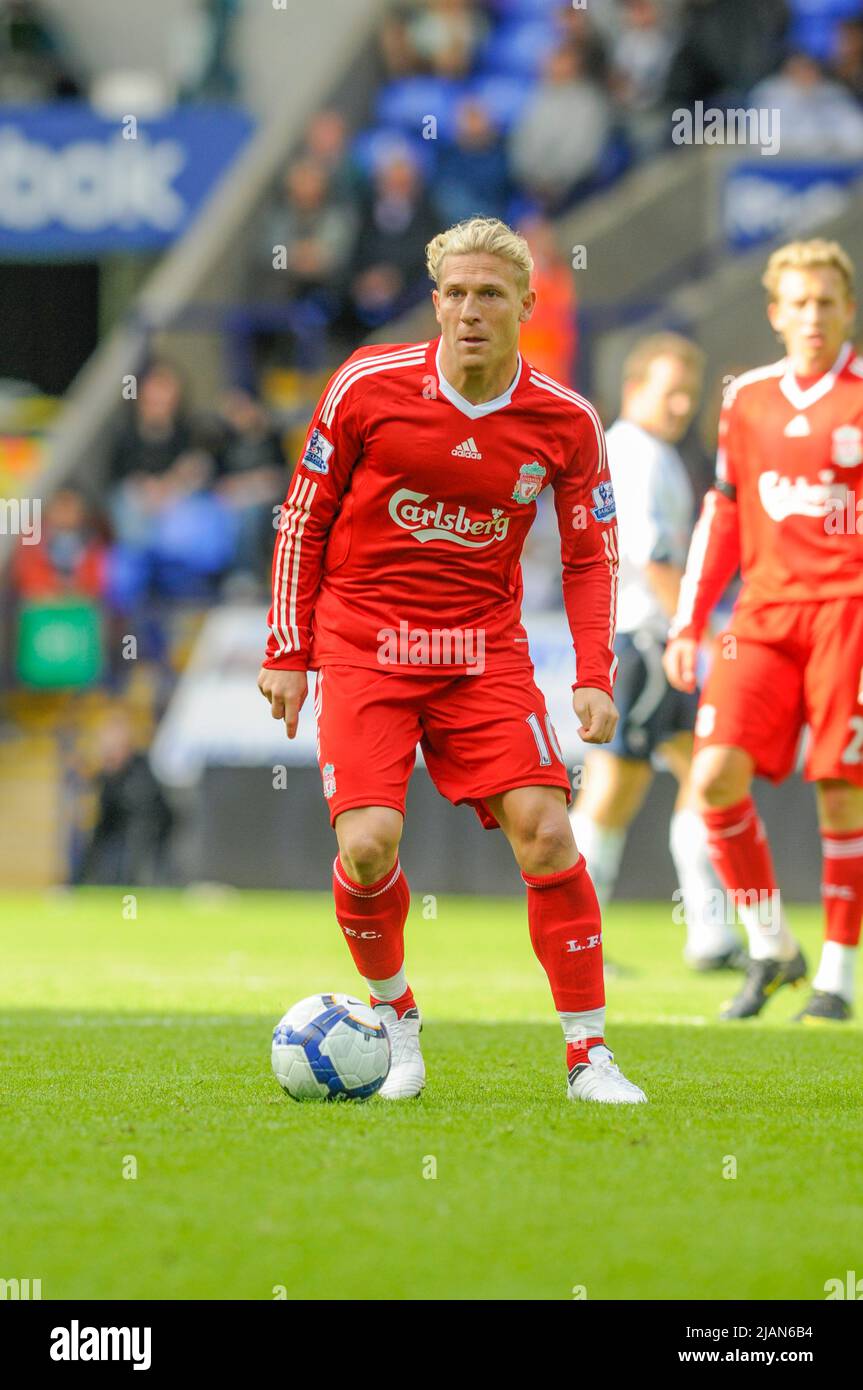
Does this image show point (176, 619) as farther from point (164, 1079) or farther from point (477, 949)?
point (164, 1079)

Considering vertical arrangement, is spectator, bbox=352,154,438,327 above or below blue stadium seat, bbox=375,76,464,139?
below

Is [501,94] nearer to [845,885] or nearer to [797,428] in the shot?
[797,428]

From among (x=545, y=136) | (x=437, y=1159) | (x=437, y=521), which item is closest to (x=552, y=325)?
(x=545, y=136)

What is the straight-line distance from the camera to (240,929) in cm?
1157

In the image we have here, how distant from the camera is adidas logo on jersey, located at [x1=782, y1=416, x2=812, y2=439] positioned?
291 inches

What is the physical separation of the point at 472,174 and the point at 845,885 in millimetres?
11724

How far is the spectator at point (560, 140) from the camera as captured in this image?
18375 mm

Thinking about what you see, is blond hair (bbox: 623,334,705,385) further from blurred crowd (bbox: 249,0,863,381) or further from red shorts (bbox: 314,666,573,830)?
blurred crowd (bbox: 249,0,863,381)

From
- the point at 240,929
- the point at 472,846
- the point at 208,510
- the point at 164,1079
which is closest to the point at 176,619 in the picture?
the point at 208,510

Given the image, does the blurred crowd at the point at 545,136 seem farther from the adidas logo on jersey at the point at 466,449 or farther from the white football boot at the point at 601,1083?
the white football boot at the point at 601,1083

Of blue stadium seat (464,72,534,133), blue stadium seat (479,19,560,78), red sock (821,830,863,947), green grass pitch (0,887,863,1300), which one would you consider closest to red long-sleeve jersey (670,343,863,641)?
red sock (821,830,863,947)

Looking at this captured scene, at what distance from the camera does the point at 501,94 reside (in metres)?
19.9

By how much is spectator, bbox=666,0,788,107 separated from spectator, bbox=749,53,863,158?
17.0 inches

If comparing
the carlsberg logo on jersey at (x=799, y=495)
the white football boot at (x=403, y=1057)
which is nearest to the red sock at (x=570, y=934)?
the white football boot at (x=403, y=1057)
